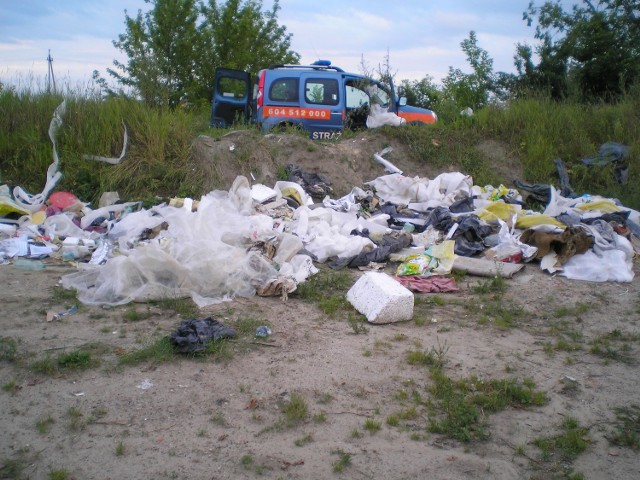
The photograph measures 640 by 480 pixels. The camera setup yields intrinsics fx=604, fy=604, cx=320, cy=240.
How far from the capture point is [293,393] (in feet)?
12.3

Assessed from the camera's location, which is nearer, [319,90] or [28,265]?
[28,265]

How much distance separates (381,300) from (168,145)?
4815mm

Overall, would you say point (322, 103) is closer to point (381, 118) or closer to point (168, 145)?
point (381, 118)

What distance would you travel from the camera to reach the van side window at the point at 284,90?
1048 centimetres

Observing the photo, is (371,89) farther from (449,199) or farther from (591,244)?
(591,244)

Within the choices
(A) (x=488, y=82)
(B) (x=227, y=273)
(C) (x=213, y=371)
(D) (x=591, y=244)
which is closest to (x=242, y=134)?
(B) (x=227, y=273)

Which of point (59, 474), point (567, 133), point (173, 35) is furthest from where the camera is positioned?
point (173, 35)

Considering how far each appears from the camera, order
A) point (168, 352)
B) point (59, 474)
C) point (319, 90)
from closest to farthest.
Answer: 1. point (59, 474)
2. point (168, 352)
3. point (319, 90)

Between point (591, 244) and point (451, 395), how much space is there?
364 cm

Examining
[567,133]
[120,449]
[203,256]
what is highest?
[567,133]

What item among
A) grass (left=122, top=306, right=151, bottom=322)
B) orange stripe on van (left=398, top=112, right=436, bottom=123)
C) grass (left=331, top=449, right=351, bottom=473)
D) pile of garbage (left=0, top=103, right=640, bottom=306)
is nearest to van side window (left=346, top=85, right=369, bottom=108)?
orange stripe on van (left=398, top=112, right=436, bottom=123)

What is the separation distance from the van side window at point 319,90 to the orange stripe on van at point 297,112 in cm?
16

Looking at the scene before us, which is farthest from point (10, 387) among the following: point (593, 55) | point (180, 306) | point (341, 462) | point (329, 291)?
point (593, 55)

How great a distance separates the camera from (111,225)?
7.03 m
